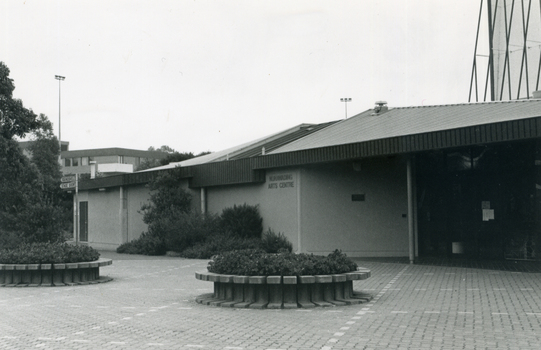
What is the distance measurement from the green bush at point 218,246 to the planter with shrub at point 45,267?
25.0 feet

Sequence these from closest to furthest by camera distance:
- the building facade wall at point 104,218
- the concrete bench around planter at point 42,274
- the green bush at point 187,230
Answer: the concrete bench around planter at point 42,274
the green bush at point 187,230
the building facade wall at point 104,218

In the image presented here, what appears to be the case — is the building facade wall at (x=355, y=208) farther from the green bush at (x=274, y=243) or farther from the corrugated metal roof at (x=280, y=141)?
the corrugated metal roof at (x=280, y=141)

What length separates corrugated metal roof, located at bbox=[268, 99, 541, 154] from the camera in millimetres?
20391

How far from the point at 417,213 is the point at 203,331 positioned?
14710 mm

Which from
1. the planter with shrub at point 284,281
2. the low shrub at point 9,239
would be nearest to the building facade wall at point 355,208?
the low shrub at point 9,239

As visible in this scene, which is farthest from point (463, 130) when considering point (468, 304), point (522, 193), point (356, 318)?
point (356, 318)

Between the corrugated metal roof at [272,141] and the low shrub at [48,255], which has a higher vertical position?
the corrugated metal roof at [272,141]

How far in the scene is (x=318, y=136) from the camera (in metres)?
27.6

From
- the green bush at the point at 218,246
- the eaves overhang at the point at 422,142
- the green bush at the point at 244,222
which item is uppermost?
the eaves overhang at the point at 422,142

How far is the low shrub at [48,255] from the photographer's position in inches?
622

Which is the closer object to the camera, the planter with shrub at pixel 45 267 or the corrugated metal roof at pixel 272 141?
the planter with shrub at pixel 45 267

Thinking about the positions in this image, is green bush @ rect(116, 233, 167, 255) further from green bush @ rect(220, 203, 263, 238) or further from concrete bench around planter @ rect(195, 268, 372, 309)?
concrete bench around planter @ rect(195, 268, 372, 309)

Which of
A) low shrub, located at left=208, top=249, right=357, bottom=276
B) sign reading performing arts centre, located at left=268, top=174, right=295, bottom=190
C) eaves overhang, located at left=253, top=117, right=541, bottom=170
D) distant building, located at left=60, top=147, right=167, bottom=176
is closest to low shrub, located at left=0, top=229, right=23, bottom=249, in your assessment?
sign reading performing arts centre, located at left=268, top=174, right=295, bottom=190

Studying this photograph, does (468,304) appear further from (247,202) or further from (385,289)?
(247,202)
